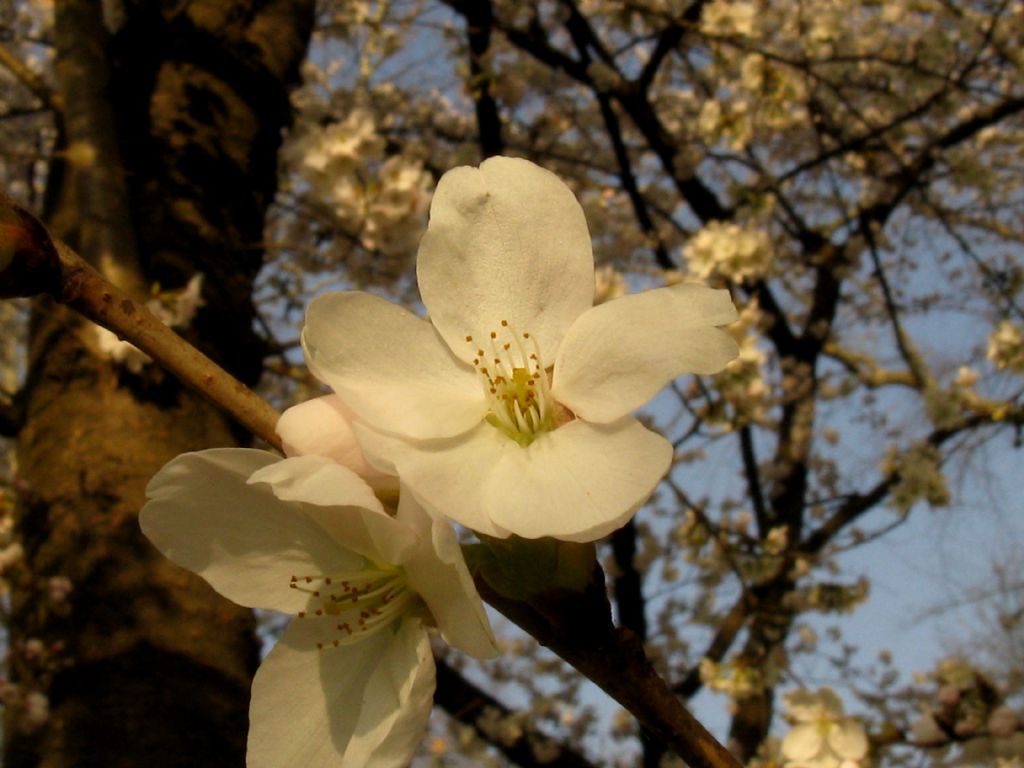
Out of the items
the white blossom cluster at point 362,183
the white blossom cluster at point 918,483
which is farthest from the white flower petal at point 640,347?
the white blossom cluster at point 918,483

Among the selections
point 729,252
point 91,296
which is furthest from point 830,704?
point 91,296

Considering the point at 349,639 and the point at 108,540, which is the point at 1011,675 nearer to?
the point at 108,540

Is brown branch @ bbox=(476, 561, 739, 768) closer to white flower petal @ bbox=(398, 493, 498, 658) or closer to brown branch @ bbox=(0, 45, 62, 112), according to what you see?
white flower petal @ bbox=(398, 493, 498, 658)

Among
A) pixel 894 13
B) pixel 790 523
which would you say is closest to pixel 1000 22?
pixel 894 13

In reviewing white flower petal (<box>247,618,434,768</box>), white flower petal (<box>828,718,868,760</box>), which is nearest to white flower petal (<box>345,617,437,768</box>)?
white flower petal (<box>247,618,434,768</box>)

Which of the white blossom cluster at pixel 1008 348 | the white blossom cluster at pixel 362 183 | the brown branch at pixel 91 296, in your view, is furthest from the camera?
the white blossom cluster at pixel 1008 348

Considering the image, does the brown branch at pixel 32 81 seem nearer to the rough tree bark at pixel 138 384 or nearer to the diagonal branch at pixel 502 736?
the rough tree bark at pixel 138 384
